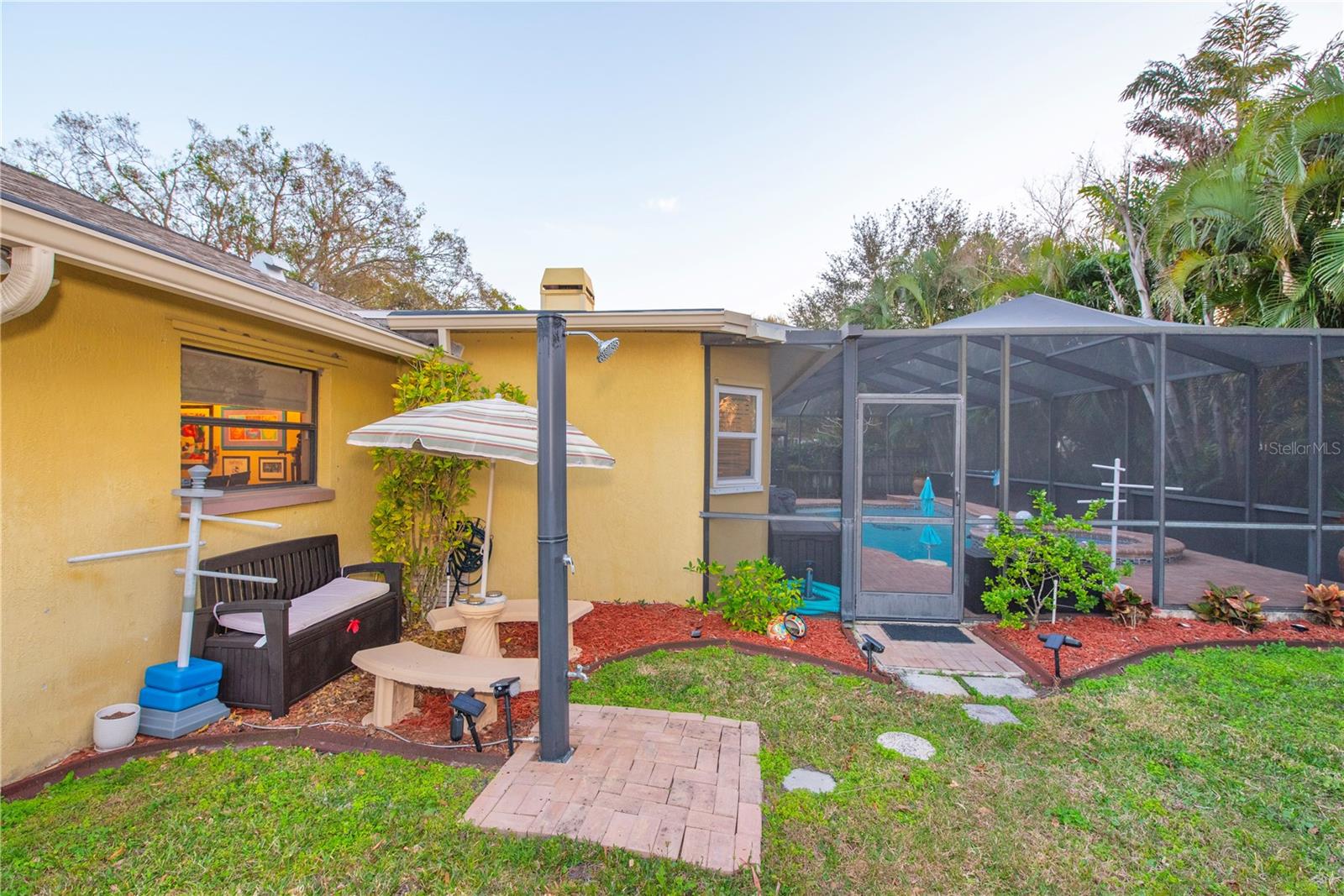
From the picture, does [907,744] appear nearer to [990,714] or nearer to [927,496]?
[990,714]

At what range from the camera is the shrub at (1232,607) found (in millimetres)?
5352

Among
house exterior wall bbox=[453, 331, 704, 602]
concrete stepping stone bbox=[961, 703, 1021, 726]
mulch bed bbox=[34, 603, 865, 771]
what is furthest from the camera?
house exterior wall bbox=[453, 331, 704, 602]

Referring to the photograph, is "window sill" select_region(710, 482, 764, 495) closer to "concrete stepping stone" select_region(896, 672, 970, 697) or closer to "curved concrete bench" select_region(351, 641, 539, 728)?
"concrete stepping stone" select_region(896, 672, 970, 697)

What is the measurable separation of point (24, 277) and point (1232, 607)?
9082 mm

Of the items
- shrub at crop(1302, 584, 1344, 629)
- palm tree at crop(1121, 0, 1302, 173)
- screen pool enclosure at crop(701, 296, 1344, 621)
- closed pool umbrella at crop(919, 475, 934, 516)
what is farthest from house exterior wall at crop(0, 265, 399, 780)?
palm tree at crop(1121, 0, 1302, 173)

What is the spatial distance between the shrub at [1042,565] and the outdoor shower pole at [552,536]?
180 inches

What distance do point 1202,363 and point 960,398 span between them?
9.23 ft

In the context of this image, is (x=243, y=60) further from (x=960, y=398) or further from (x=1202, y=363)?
(x=1202, y=363)

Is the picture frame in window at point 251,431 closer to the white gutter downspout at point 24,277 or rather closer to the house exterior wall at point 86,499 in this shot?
the house exterior wall at point 86,499

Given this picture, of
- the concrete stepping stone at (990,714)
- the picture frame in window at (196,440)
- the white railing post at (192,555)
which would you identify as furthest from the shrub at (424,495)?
the concrete stepping stone at (990,714)

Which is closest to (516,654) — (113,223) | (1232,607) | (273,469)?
(273,469)

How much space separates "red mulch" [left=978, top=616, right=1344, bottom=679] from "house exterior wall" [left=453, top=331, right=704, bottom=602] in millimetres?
3173

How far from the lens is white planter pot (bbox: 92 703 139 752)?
121 inches

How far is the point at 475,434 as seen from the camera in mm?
3652
